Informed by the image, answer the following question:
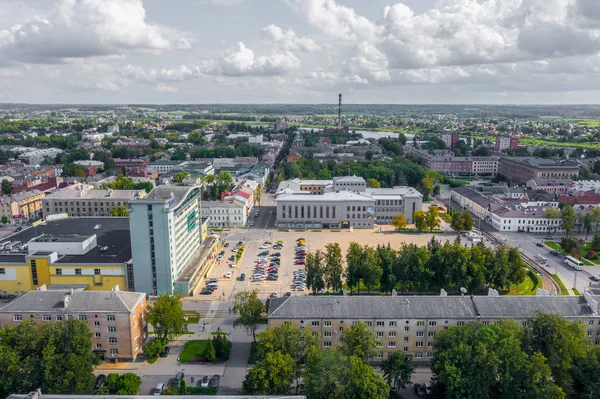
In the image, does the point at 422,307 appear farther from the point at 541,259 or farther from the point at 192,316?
the point at 541,259

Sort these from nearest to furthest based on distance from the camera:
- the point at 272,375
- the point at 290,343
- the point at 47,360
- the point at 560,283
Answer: the point at 272,375 < the point at 47,360 < the point at 290,343 < the point at 560,283

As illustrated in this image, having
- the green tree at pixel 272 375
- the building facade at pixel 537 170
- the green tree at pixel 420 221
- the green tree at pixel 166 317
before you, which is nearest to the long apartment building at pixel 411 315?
the green tree at pixel 272 375

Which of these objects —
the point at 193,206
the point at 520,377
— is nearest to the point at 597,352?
the point at 520,377

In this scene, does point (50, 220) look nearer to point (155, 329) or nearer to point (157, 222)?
point (157, 222)

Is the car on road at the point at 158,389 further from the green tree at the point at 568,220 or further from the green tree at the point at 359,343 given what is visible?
the green tree at the point at 568,220

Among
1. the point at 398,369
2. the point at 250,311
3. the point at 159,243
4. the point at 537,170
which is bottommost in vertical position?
the point at 398,369

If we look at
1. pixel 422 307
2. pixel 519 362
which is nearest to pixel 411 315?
pixel 422 307
